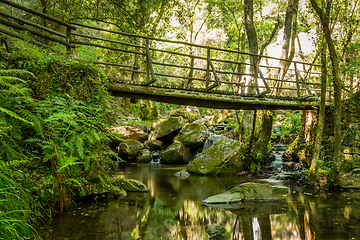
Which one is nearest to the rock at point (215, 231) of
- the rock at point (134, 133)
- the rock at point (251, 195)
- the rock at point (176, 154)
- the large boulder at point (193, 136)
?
the rock at point (251, 195)

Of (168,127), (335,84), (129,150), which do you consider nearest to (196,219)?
(335,84)

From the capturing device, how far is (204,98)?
757 cm

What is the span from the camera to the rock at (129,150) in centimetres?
1321

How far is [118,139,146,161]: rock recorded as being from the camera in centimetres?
1321

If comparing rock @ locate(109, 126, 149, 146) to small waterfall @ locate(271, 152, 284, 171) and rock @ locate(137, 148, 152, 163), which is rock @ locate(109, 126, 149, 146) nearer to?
rock @ locate(137, 148, 152, 163)

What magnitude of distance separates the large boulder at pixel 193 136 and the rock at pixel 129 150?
2234 millimetres

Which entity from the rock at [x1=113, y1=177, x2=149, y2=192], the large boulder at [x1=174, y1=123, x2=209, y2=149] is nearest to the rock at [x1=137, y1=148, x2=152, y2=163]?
the large boulder at [x1=174, y1=123, x2=209, y2=149]

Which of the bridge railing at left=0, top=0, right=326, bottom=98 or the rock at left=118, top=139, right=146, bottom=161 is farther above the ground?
the bridge railing at left=0, top=0, right=326, bottom=98

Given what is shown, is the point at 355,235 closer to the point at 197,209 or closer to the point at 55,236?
the point at 197,209

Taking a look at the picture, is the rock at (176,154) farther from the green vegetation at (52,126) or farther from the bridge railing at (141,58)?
the green vegetation at (52,126)

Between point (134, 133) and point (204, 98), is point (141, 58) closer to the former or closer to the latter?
point (134, 133)

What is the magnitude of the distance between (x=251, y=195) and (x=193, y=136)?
7344 mm

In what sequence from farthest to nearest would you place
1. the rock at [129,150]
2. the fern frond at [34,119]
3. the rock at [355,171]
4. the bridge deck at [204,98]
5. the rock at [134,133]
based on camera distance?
the rock at [134,133], the rock at [129,150], the rock at [355,171], the bridge deck at [204,98], the fern frond at [34,119]

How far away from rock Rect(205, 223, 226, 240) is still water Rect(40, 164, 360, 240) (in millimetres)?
108
